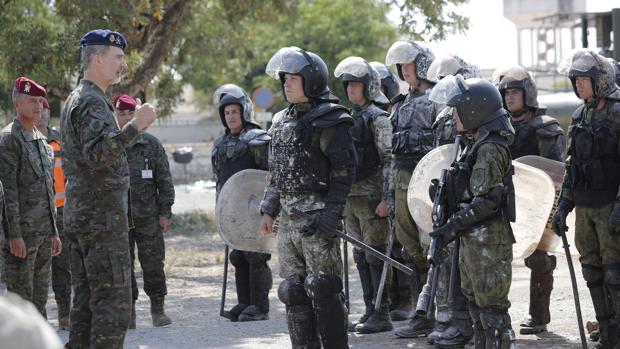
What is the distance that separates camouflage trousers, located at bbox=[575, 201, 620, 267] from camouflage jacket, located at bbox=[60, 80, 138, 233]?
10.6 feet

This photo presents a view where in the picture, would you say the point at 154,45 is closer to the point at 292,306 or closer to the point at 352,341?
the point at 352,341

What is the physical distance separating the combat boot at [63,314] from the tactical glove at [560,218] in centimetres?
432

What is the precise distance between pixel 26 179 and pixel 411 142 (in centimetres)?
303

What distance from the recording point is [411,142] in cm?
859

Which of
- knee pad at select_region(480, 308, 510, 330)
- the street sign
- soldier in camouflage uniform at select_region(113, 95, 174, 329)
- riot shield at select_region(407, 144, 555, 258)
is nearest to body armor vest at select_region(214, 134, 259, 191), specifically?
soldier in camouflage uniform at select_region(113, 95, 174, 329)

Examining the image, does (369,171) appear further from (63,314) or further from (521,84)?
(63,314)

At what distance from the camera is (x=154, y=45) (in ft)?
50.2

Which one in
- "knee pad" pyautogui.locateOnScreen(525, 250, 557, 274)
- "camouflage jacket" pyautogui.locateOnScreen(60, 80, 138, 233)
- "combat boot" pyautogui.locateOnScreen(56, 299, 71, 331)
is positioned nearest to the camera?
"camouflage jacket" pyautogui.locateOnScreen(60, 80, 138, 233)

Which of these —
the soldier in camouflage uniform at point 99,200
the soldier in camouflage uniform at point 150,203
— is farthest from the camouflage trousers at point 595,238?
the soldier in camouflage uniform at point 150,203

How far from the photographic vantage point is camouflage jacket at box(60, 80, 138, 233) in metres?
6.27

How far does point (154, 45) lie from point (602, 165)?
9.14m

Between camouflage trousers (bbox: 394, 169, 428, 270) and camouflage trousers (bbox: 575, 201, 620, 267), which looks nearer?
camouflage trousers (bbox: 575, 201, 620, 267)

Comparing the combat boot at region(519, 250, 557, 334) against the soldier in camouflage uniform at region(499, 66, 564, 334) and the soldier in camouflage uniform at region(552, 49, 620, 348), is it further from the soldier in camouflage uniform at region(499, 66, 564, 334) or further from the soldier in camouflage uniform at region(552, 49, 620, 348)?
the soldier in camouflage uniform at region(552, 49, 620, 348)

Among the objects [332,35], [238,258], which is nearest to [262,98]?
[332,35]
